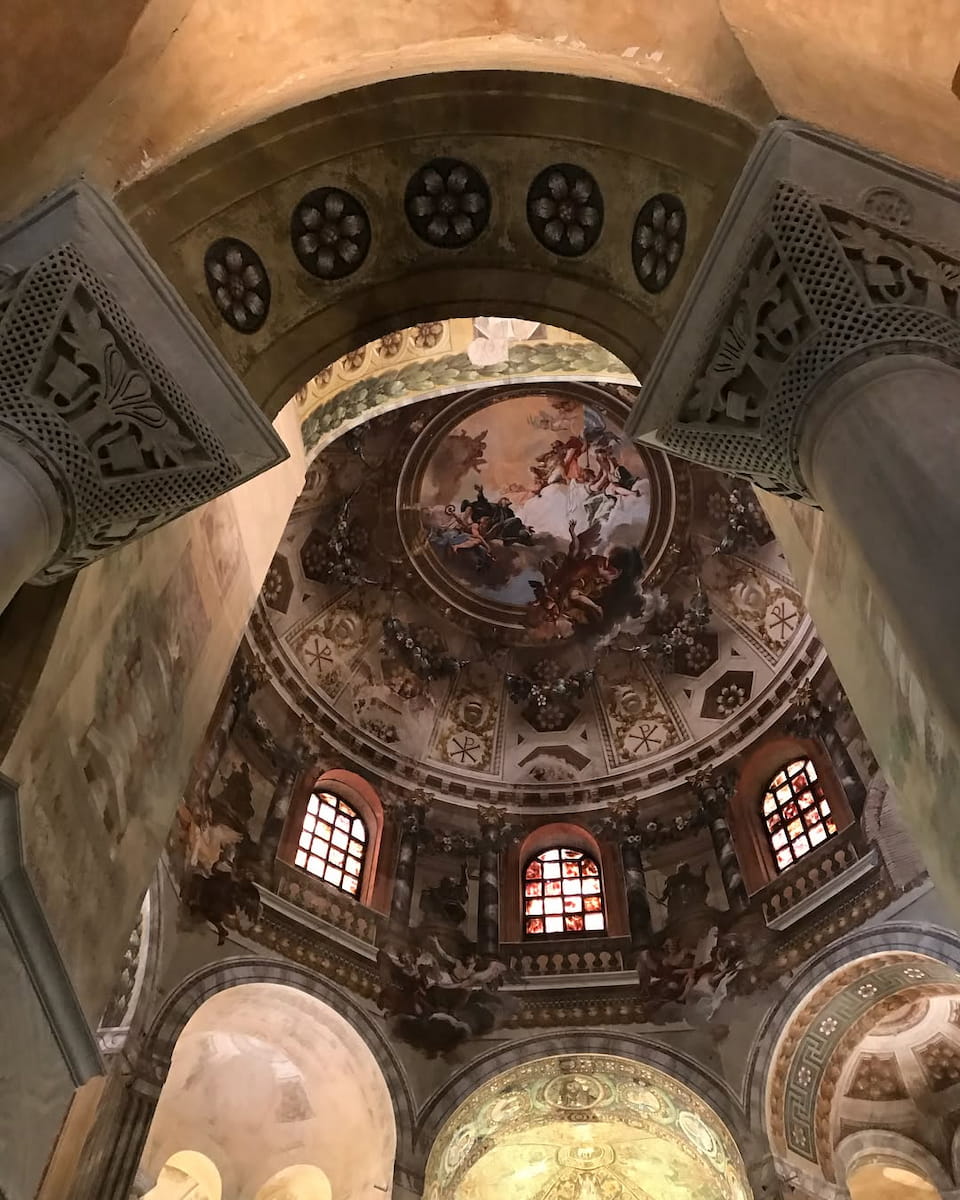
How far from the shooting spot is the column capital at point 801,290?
3.60m

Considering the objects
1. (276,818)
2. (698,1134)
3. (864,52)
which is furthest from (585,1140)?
(864,52)

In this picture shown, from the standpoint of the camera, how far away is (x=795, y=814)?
44.1ft

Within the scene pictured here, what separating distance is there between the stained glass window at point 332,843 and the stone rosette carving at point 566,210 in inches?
396

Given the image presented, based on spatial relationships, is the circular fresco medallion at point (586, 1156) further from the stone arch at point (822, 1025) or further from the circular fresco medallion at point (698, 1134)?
the stone arch at point (822, 1025)

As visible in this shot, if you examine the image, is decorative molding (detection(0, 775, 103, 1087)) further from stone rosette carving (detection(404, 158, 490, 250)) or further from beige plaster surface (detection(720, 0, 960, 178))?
beige plaster surface (detection(720, 0, 960, 178))

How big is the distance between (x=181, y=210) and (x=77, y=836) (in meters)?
3.10

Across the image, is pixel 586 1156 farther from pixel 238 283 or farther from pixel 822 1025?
pixel 238 283

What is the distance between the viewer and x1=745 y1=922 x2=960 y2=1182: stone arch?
427 inches

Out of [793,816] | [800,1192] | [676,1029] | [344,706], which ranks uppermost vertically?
[344,706]

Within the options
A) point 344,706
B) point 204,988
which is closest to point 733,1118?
point 204,988

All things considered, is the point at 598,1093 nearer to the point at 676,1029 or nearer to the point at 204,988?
the point at 676,1029

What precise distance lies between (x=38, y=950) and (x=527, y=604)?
14.2 metres

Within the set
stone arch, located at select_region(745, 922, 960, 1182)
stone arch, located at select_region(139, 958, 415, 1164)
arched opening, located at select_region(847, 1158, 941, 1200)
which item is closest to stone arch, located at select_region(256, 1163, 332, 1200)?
stone arch, located at select_region(139, 958, 415, 1164)

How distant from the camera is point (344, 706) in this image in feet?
50.6
